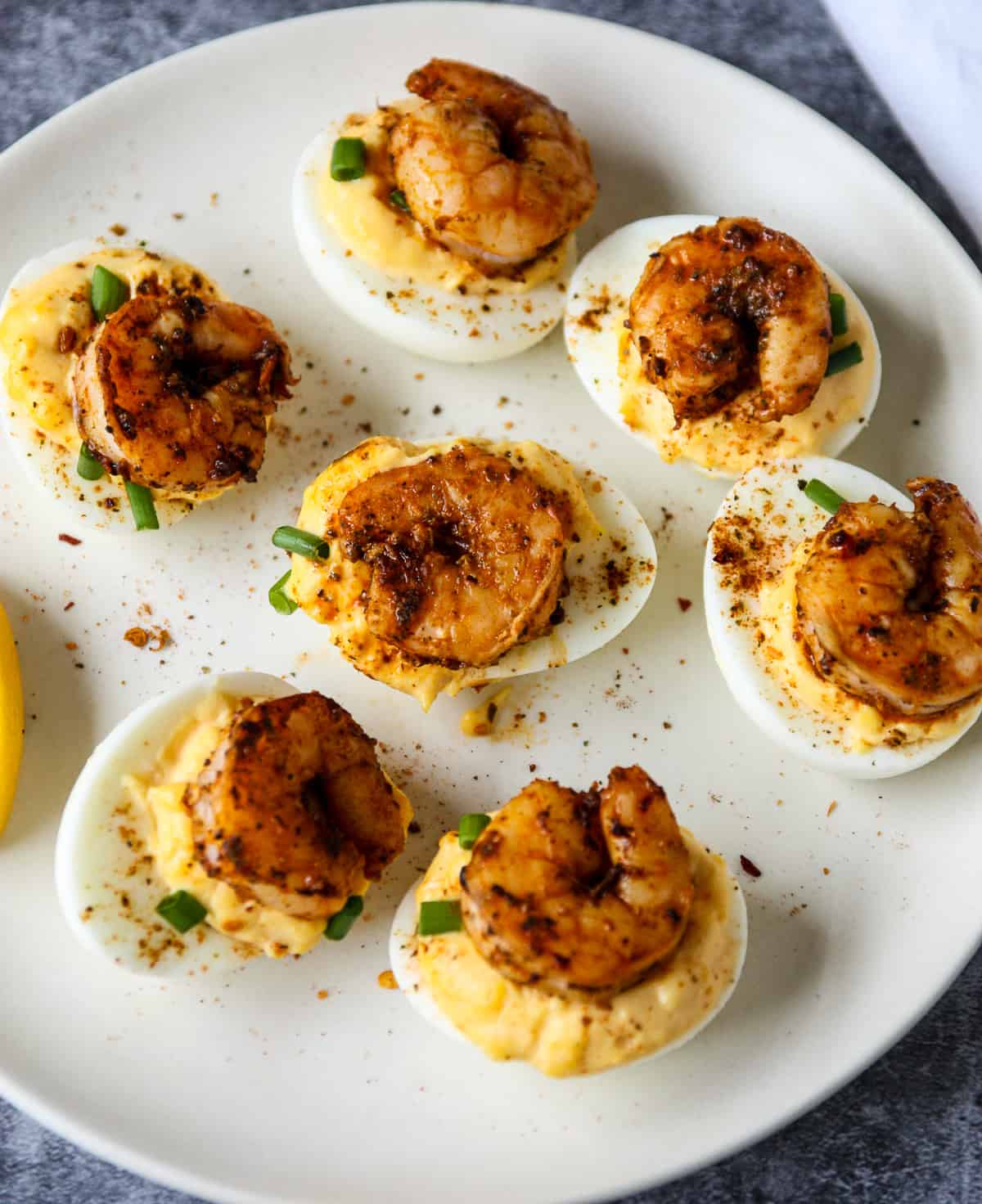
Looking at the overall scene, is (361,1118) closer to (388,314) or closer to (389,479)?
(389,479)

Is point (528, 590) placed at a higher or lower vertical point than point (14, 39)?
lower

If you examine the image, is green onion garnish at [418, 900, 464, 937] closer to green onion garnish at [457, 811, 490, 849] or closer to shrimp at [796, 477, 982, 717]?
green onion garnish at [457, 811, 490, 849]

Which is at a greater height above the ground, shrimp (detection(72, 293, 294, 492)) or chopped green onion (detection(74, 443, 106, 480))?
shrimp (detection(72, 293, 294, 492))

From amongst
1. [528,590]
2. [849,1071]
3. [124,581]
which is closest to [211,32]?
[124,581]

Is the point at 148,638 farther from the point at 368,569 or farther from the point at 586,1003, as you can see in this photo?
the point at 586,1003

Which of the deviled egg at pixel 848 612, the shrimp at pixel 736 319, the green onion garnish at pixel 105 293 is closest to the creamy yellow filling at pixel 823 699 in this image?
the deviled egg at pixel 848 612

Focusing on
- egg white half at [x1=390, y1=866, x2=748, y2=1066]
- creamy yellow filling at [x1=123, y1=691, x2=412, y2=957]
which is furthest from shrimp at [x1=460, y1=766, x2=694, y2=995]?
creamy yellow filling at [x1=123, y1=691, x2=412, y2=957]
